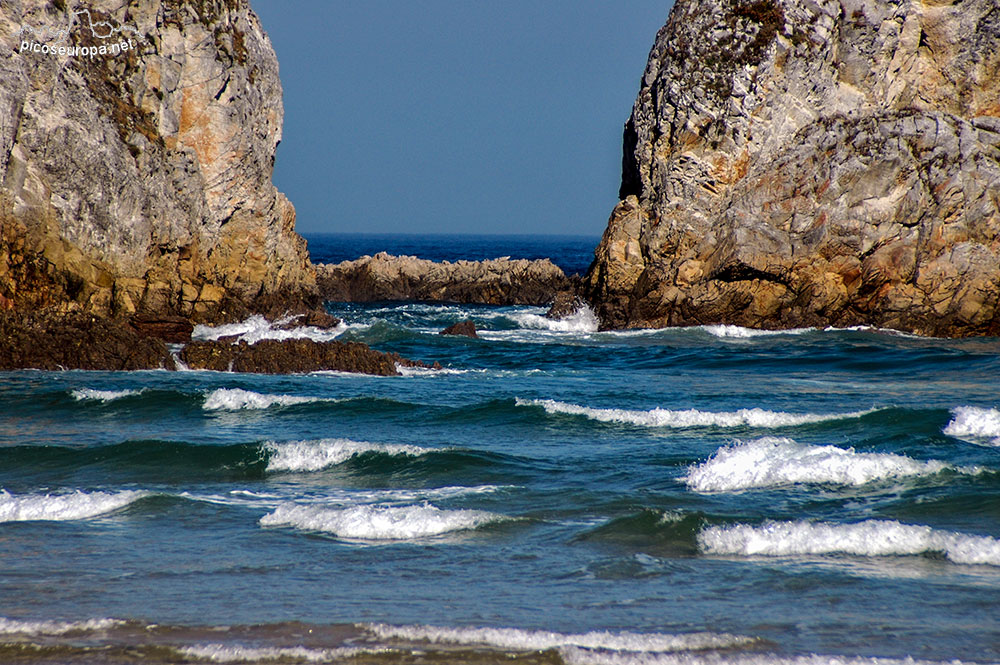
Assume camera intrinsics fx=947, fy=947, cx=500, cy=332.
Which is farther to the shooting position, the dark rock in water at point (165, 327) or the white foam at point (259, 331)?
the white foam at point (259, 331)

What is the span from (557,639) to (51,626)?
443 centimetres

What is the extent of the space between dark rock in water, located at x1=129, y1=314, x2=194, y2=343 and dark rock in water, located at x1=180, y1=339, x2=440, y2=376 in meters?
3.26

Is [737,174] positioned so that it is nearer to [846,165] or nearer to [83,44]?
[846,165]

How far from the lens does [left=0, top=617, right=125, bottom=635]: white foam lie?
8197mm

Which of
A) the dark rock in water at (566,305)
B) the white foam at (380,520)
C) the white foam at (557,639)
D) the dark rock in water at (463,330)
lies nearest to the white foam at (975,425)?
the white foam at (380,520)

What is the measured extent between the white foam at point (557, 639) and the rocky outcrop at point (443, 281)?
45.8m

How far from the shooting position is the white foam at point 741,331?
3300 centimetres

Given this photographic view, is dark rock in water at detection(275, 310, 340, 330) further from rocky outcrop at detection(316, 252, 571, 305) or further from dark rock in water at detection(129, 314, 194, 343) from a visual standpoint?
rocky outcrop at detection(316, 252, 571, 305)

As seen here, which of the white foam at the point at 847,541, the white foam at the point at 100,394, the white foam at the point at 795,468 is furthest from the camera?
the white foam at the point at 100,394

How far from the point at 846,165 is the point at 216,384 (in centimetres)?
2310

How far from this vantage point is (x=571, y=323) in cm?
3900

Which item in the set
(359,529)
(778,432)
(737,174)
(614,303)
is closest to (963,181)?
(737,174)

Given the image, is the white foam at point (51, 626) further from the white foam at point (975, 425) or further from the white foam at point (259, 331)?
the white foam at point (259, 331)

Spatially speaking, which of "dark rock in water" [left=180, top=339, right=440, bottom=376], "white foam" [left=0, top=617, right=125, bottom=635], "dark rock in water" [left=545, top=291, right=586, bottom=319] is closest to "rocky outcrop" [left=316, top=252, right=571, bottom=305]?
"dark rock in water" [left=545, top=291, right=586, bottom=319]
